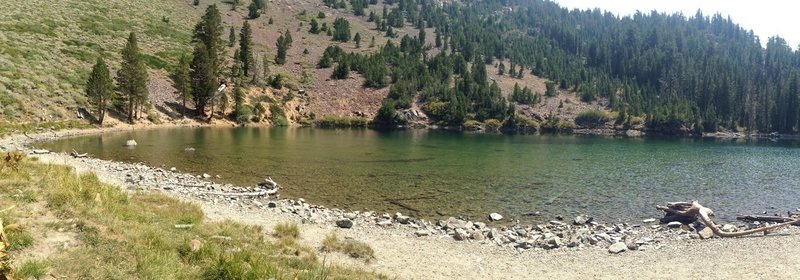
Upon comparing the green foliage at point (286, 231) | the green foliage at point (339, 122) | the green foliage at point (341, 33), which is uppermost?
the green foliage at point (341, 33)

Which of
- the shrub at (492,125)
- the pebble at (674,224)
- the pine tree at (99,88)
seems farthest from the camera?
the shrub at (492,125)

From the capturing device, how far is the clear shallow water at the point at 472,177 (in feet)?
89.2

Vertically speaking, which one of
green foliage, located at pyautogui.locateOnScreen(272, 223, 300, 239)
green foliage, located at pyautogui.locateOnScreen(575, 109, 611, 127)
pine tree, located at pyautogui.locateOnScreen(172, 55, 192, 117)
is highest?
pine tree, located at pyautogui.locateOnScreen(172, 55, 192, 117)

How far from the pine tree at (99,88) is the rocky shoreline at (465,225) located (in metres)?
39.5

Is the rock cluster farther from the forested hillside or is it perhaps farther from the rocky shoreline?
the forested hillside

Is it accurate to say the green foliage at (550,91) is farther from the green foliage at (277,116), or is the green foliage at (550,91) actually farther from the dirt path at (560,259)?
the dirt path at (560,259)

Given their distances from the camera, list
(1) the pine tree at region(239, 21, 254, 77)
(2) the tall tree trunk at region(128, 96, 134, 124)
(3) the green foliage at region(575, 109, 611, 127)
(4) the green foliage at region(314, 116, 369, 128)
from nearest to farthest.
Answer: (2) the tall tree trunk at region(128, 96, 134, 124) < (4) the green foliage at region(314, 116, 369, 128) < (1) the pine tree at region(239, 21, 254, 77) < (3) the green foliage at region(575, 109, 611, 127)

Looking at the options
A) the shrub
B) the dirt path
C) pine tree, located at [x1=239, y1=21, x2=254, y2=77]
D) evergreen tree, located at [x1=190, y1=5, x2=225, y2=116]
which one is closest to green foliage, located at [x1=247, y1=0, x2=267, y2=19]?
pine tree, located at [x1=239, y1=21, x2=254, y2=77]

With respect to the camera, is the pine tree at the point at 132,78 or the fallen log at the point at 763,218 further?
the pine tree at the point at 132,78

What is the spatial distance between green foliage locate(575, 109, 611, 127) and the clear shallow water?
78.5 metres

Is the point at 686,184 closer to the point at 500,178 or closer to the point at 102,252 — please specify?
the point at 500,178

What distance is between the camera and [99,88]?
60625mm

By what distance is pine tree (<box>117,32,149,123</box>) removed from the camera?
66312 mm

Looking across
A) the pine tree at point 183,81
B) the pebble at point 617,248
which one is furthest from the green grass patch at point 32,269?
the pine tree at point 183,81
